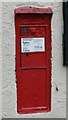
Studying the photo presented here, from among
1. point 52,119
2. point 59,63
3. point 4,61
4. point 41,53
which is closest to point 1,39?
point 4,61

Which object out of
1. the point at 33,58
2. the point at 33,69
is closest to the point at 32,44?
the point at 33,58

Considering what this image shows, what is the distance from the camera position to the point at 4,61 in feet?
15.4

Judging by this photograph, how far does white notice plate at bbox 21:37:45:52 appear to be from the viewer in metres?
4.68

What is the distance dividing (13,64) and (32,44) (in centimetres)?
39

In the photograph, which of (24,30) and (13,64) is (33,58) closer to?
(13,64)

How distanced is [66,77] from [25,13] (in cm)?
110

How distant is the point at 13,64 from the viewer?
185 inches

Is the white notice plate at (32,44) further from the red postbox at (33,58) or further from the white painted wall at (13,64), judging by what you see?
the white painted wall at (13,64)

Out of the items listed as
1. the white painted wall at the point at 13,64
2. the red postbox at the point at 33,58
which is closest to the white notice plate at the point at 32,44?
the red postbox at the point at 33,58

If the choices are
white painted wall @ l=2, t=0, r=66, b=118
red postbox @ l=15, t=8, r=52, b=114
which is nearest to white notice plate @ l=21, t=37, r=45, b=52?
red postbox @ l=15, t=8, r=52, b=114

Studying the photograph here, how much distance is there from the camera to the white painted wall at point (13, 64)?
→ 4.63 meters

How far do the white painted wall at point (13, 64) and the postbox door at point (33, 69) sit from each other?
0.09m

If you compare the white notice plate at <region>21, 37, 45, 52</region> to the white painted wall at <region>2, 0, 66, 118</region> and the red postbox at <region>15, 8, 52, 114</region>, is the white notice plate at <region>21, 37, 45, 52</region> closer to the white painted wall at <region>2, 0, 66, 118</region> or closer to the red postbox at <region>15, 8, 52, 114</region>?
the red postbox at <region>15, 8, 52, 114</region>

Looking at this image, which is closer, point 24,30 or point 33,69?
point 24,30
